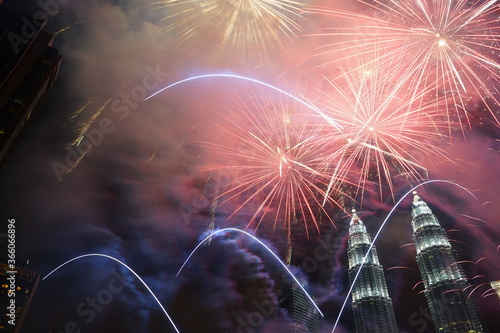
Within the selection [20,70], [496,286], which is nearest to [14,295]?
[20,70]

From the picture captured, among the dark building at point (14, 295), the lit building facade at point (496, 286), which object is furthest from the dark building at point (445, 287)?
the dark building at point (14, 295)

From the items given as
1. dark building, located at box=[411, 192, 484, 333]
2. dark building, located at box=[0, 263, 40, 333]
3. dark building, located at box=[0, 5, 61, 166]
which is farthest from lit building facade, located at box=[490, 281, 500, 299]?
dark building, located at box=[0, 5, 61, 166]

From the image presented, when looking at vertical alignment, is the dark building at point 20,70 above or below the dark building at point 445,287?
below

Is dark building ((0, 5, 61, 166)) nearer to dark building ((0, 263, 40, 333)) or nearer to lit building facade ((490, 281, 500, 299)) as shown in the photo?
dark building ((0, 263, 40, 333))

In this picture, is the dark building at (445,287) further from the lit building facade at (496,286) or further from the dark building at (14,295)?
the dark building at (14,295)

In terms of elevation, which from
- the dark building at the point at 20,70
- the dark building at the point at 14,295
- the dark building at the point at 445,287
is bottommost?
the dark building at the point at 14,295

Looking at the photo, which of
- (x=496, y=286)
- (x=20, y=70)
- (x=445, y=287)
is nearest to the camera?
(x=20, y=70)

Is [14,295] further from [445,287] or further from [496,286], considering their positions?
[445,287]
